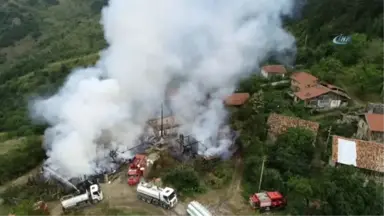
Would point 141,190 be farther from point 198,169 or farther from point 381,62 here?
point 381,62

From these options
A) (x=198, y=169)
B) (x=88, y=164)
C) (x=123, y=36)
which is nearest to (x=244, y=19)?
(x=123, y=36)

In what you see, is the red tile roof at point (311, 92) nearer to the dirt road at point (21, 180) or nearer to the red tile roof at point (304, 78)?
the red tile roof at point (304, 78)

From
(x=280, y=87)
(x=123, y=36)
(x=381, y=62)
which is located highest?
(x=123, y=36)

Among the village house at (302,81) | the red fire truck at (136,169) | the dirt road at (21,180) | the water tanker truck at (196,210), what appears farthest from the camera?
the village house at (302,81)

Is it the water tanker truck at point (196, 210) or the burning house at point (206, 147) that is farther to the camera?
the burning house at point (206, 147)

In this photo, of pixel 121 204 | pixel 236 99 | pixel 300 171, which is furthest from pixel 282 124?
pixel 121 204

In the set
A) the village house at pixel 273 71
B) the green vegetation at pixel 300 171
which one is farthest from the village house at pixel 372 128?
the village house at pixel 273 71

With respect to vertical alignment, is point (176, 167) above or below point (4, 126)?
above
